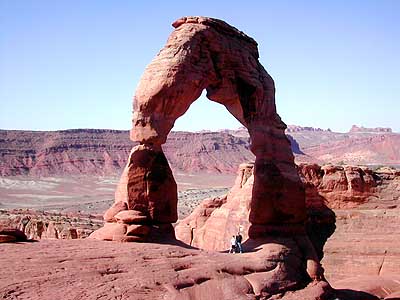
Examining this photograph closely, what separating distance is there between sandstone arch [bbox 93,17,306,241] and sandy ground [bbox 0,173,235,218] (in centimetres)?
4674

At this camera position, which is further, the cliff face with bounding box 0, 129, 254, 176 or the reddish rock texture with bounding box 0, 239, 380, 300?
the cliff face with bounding box 0, 129, 254, 176

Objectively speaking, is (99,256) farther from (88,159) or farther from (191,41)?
(88,159)

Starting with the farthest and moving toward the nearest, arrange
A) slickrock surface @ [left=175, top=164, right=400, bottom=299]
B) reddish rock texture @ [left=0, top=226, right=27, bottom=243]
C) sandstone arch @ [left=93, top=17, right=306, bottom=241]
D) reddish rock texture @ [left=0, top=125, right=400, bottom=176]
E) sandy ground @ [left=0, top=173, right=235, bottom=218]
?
reddish rock texture @ [left=0, top=125, right=400, bottom=176] → sandy ground @ [left=0, top=173, right=235, bottom=218] → slickrock surface @ [left=175, top=164, right=400, bottom=299] → sandstone arch @ [left=93, top=17, right=306, bottom=241] → reddish rock texture @ [left=0, top=226, right=27, bottom=243]

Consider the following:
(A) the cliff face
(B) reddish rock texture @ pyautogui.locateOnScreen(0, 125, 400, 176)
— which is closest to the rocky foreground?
(B) reddish rock texture @ pyautogui.locateOnScreen(0, 125, 400, 176)

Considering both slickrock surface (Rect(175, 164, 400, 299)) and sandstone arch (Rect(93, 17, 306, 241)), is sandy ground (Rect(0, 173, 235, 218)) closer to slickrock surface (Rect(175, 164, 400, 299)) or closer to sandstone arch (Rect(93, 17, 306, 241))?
slickrock surface (Rect(175, 164, 400, 299))

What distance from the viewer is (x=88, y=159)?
382 feet

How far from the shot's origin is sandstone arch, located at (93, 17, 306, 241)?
50.2 ft

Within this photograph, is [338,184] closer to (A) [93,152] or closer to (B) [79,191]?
(B) [79,191]

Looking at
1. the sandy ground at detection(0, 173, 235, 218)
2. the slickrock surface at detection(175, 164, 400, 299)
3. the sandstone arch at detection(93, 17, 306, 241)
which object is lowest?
the sandy ground at detection(0, 173, 235, 218)

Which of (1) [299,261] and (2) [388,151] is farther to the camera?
(2) [388,151]

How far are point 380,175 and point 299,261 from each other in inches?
506

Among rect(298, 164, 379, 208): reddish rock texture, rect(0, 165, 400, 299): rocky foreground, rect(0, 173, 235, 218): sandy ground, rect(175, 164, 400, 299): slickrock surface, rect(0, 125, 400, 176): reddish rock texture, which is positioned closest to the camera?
rect(0, 165, 400, 299): rocky foreground

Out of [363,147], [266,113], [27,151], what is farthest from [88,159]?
[266,113]

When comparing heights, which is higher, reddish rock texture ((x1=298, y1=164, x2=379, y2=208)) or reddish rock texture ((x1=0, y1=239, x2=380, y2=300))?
reddish rock texture ((x1=298, y1=164, x2=379, y2=208))
